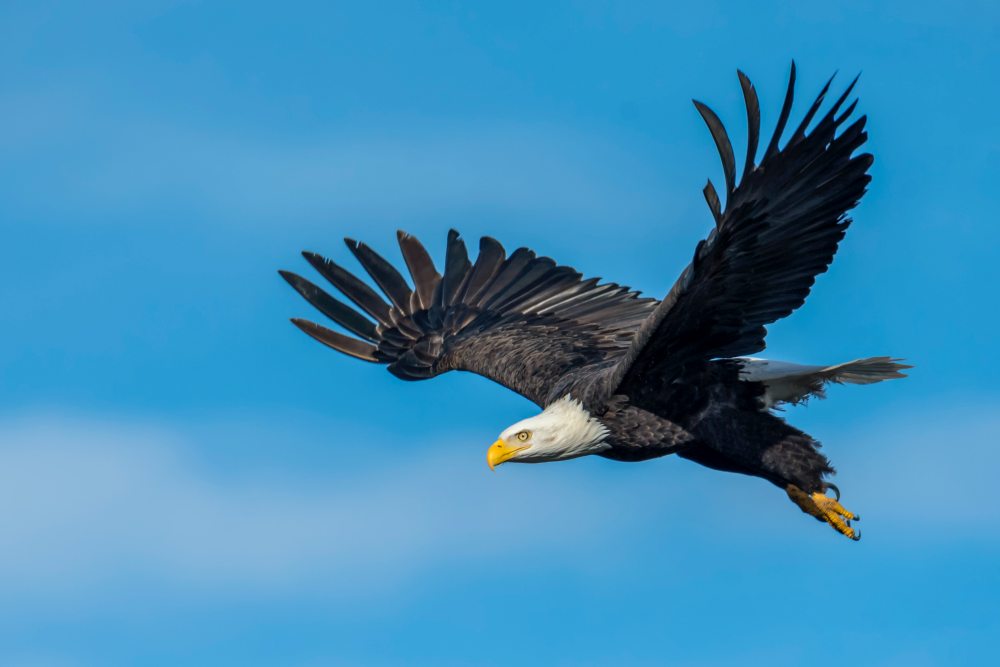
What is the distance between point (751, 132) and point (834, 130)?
0.62 m

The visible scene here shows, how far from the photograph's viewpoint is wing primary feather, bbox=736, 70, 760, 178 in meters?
9.60

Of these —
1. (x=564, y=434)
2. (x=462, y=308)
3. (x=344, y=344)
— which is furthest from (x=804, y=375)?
(x=344, y=344)

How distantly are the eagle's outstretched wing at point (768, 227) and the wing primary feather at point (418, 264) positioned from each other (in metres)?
4.53

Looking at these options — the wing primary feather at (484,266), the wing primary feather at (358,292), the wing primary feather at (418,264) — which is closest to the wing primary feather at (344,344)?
the wing primary feather at (358,292)

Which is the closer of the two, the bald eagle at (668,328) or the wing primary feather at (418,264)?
the bald eagle at (668,328)

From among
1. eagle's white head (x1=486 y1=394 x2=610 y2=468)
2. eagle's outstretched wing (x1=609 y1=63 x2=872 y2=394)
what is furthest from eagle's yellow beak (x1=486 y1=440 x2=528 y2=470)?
eagle's outstretched wing (x1=609 y1=63 x2=872 y2=394)

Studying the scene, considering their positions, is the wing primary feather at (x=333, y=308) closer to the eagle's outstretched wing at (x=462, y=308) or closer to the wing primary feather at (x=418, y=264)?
the eagle's outstretched wing at (x=462, y=308)

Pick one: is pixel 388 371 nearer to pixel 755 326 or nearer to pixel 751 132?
pixel 755 326

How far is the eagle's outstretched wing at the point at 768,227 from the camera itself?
1005 cm

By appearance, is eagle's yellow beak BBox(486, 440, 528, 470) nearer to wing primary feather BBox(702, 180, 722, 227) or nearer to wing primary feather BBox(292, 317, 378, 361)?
wing primary feather BBox(702, 180, 722, 227)

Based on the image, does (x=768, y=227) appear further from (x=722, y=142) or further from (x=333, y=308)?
(x=333, y=308)

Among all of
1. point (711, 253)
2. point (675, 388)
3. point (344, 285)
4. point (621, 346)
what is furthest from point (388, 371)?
point (711, 253)

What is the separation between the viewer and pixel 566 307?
48.7ft

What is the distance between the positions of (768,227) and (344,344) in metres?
5.61
